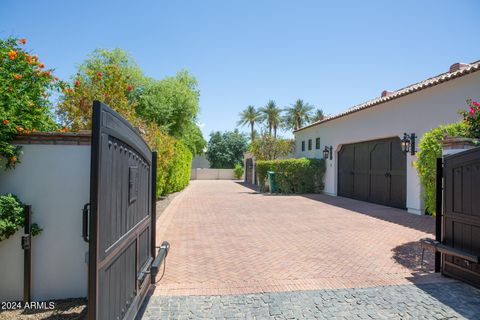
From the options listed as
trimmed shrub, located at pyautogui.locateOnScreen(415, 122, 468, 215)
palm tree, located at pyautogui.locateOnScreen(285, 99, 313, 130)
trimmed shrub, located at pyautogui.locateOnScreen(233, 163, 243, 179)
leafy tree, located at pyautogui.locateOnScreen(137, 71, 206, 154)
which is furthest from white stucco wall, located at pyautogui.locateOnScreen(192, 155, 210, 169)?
trimmed shrub, located at pyautogui.locateOnScreen(415, 122, 468, 215)

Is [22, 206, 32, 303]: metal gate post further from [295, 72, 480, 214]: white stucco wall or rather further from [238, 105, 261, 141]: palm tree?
[238, 105, 261, 141]: palm tree

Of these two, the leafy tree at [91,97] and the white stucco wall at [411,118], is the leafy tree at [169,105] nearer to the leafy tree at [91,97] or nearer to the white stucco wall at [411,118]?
the white stucco wall at [411,118]

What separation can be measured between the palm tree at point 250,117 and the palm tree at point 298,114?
4.66m

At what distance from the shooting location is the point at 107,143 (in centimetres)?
197

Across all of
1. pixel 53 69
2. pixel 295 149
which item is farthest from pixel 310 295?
pixel 295 149

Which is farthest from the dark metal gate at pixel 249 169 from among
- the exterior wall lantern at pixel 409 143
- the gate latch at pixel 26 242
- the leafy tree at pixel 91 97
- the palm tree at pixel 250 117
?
the gate latch at pixel 26 242

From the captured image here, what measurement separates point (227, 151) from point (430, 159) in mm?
41935

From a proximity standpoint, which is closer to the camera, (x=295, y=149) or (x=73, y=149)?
(x=73, y=149)

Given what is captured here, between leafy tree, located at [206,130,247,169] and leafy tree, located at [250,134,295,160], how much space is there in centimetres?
2330

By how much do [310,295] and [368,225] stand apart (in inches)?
216

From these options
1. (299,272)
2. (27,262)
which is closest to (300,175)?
(299,272)

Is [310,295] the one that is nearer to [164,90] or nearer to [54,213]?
[54,213]

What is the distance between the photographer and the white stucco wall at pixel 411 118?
927cm

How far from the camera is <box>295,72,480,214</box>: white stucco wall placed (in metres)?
9.27
